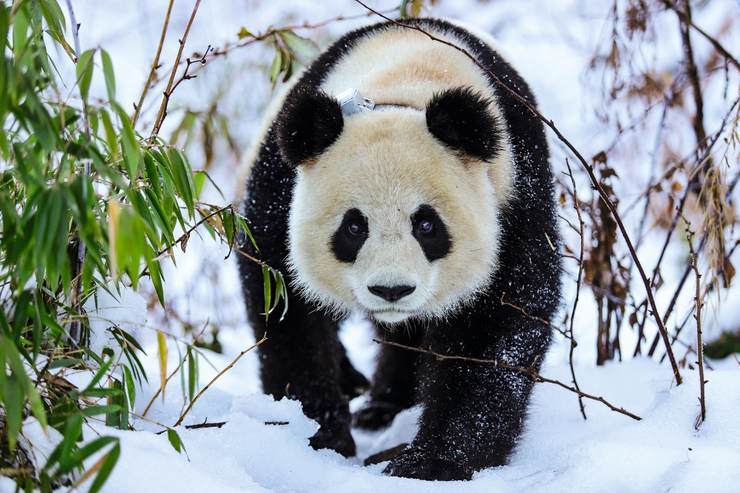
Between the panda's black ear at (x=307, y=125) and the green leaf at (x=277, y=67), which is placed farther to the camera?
the green leaf at (x=277, y=67)

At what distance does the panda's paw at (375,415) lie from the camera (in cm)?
398

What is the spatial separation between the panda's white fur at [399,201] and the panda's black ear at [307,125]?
4 cm

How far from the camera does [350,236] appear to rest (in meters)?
2.71

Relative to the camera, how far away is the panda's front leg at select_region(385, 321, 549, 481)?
2764 millimetres

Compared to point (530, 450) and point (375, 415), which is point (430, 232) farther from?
point (375, 415)

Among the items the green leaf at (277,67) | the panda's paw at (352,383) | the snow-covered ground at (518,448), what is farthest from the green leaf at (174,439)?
the panda's paw at (352,383)

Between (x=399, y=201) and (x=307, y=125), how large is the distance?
38 centimetres

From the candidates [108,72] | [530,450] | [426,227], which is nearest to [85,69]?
[108,72]

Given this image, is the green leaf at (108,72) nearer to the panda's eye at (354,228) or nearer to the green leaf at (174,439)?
the green leaf at (174,439)

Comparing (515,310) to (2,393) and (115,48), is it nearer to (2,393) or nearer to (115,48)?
(2,393)

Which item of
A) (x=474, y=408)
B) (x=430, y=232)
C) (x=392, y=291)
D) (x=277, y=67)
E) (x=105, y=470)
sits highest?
(x=277, y=67)

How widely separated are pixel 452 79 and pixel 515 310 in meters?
0.80

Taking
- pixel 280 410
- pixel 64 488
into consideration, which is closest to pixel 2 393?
pixel 64 488

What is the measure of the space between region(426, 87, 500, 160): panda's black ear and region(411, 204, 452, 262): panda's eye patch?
8.8 inches
